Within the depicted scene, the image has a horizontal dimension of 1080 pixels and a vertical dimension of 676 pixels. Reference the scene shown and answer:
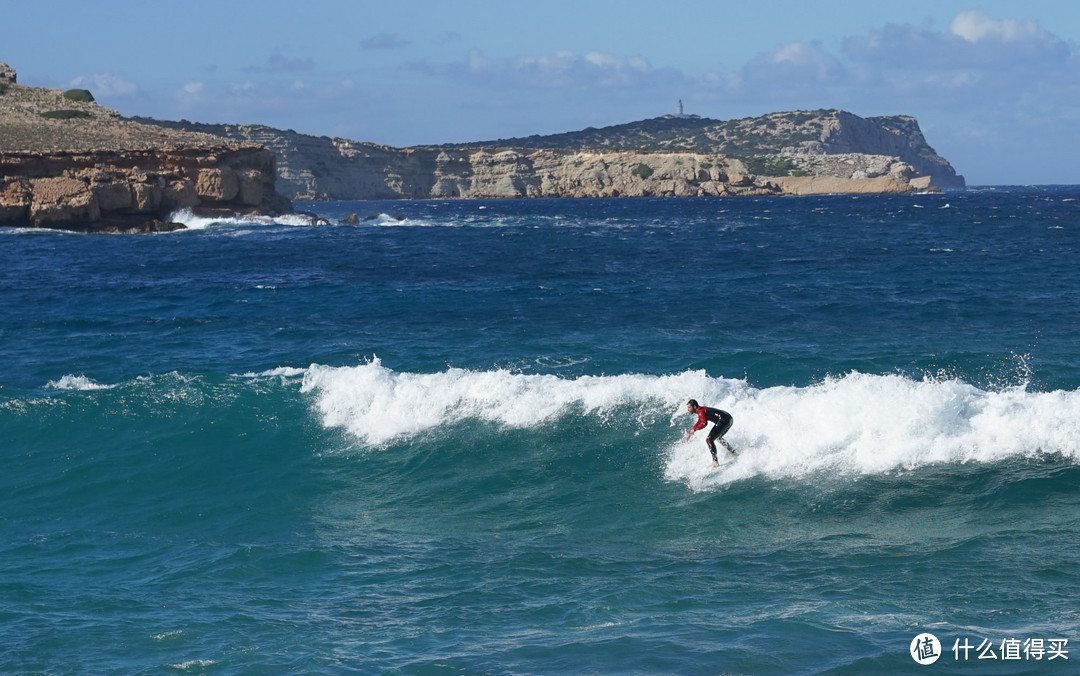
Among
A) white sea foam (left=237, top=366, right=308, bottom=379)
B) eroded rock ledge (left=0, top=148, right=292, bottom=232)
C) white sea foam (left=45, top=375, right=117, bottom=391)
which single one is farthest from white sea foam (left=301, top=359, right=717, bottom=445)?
eroded rock ledge (left=0, top=148, right=292, bottom=232)

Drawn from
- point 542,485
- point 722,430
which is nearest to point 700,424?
point 722,430

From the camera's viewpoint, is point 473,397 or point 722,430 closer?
point 722,430

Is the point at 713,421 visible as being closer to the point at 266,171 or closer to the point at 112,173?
the point at 112,173

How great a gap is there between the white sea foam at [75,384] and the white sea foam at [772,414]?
16.6ft

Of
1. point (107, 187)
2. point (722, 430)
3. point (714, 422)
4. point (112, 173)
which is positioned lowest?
point (722, 430)

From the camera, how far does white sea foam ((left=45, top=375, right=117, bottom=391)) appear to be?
21.7 meters

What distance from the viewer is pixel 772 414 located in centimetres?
1720

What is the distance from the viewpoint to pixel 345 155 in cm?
16675

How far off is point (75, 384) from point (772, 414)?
14.8 m

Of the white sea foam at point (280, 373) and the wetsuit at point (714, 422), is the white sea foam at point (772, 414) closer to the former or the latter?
the wetsuit at point (714, 422)

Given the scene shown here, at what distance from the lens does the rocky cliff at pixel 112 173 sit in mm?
62094

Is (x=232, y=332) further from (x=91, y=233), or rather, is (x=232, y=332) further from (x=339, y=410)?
(x=91, y=233)

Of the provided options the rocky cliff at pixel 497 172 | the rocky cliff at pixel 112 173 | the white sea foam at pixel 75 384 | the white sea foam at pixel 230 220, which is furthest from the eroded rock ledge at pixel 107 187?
the rocky cliff at pixel 497 172

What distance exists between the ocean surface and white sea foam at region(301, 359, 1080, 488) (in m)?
0.06
